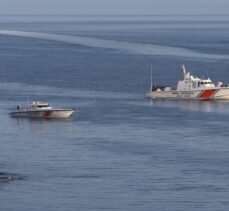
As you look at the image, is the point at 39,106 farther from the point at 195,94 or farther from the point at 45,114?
the point at 195,94

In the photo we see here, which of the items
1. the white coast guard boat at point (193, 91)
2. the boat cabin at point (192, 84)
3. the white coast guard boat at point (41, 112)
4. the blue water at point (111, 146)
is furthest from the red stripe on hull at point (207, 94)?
the white coast guard boat at point (41, 112)

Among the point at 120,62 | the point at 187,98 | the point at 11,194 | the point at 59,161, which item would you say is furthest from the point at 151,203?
the point at 120,62

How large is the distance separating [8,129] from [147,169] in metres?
20.2

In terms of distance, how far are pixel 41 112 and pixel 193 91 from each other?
64.8 feet

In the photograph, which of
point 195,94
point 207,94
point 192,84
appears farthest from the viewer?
point 192,84

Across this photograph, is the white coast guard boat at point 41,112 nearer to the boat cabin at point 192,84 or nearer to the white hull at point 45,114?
the white hull at point 45,114

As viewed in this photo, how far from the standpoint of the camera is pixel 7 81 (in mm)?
135250

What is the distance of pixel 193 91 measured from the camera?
11825cm

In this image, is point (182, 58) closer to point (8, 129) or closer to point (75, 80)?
point (75, 80)

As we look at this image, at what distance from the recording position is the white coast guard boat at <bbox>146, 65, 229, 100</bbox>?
385 ft

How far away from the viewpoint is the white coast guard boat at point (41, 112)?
102 metres

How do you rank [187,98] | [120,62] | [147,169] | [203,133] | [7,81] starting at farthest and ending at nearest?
1. [120,62]
2. [7,81]
3. [187,98]
4. [203,133]
5. [147,169]

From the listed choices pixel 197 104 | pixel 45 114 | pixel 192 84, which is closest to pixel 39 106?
pixel 45 114

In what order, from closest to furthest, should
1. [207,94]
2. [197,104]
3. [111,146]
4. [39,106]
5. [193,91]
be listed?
[111,146], [39,106], [197,104], [207,94], [193,91]
